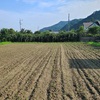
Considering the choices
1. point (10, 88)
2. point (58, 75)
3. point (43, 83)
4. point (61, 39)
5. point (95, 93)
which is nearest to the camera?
point (95, 93)

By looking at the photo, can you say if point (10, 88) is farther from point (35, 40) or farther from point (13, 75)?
point (35, 40)

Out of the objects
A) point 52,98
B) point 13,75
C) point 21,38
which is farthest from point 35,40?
point 52,98

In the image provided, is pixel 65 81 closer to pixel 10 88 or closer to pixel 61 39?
pixel 10 88

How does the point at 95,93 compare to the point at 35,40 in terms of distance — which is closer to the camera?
the point at 95,93

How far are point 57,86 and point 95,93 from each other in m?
1.50

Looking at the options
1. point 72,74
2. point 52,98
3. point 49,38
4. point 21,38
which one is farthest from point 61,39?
point 52,98

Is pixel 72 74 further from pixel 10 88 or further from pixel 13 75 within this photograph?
pixel 10 88

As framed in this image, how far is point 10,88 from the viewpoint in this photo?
8617mm

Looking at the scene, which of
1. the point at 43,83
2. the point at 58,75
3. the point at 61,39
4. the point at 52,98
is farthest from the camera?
the point at 61,39

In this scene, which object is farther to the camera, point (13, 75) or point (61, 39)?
point (61, 39)

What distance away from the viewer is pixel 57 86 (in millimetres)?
8773

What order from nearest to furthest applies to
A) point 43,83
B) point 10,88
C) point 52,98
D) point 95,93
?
point 52,98, point 95,93, point 10,88, point 43,83

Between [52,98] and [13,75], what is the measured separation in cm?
417

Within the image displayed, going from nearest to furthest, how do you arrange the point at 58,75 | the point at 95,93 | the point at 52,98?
the point at 52,98 → the point at 95,93 → the point at 58,75
